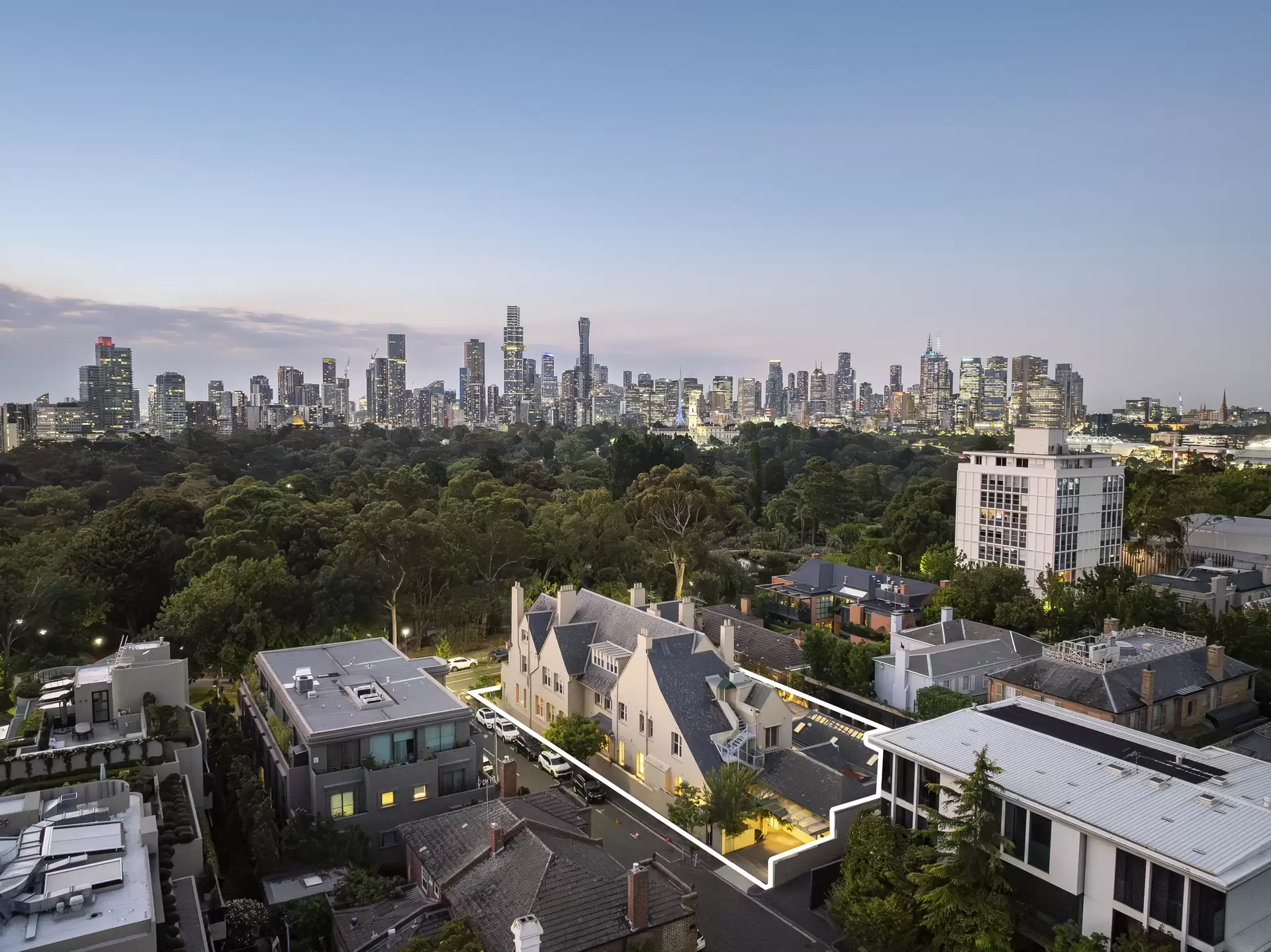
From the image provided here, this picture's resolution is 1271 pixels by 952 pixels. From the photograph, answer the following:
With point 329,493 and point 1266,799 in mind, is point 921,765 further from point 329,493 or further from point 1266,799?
point 329,493

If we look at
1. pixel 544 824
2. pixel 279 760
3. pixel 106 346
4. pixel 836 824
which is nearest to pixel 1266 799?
pixel 836 824

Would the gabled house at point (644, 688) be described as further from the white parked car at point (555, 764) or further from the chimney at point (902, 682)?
the chimney at point (902, 682)

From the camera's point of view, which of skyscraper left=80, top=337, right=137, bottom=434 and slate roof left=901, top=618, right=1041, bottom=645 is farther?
skyscraper left=80, top=337, right=137, bottom=434

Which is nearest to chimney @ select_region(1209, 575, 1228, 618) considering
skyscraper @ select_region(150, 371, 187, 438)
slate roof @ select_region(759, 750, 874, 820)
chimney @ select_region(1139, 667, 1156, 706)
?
chimney @ select_region(1139, 667, 1156, 706)

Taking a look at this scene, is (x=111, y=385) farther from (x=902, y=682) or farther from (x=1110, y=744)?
(x=1110, y=744)

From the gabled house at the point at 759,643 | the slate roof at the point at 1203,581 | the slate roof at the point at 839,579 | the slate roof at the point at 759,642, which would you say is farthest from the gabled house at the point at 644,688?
the slate roof at the point at 1203,581

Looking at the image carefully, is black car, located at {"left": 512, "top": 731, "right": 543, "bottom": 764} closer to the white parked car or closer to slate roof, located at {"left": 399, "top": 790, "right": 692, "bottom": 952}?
the white parked car

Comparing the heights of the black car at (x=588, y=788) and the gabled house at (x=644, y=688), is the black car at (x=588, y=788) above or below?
below
